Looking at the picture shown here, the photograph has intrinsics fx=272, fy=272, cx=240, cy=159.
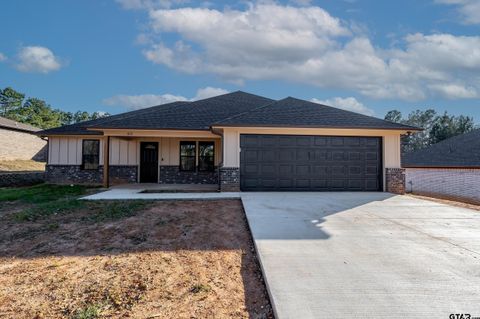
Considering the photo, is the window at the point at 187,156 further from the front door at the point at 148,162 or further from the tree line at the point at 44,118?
the tree line at the point at 44,118

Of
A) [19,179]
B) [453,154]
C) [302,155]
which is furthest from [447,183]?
[19,179]

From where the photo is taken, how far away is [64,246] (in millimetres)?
4707

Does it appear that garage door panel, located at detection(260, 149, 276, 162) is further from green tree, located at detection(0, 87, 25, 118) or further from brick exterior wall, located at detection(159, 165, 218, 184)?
green tree, located at detection(0, 87, 25, 118)

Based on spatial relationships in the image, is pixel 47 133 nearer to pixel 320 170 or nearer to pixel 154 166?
pixel 154 166

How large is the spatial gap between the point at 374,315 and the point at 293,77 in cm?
2580

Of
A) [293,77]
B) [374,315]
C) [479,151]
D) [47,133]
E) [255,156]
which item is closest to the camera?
[374,315]

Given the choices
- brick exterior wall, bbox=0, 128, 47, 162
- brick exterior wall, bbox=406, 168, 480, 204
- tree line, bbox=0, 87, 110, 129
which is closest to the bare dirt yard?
brick exterior wall, bbox=406, 168, 480, 204

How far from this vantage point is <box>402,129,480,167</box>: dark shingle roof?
1675cm

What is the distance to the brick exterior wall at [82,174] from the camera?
14586 millimetres

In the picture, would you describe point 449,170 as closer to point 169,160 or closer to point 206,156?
point 206,156

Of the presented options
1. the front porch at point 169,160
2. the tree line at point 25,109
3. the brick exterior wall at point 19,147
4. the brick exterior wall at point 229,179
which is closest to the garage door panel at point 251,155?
the brick exterior wall at point 229,179

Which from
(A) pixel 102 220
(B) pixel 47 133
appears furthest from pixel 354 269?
(B) pixel 47 133

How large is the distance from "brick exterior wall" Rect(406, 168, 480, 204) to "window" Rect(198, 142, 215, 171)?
38.3 ft

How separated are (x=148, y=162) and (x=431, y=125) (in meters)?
61.5
